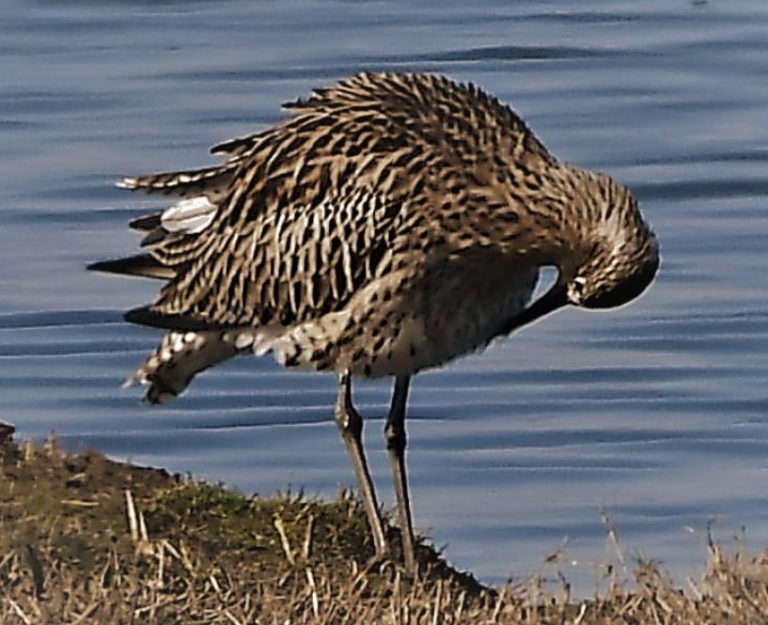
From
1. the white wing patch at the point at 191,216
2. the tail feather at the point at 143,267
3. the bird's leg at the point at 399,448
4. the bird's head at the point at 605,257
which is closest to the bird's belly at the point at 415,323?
the bird's head at the point at 605,257

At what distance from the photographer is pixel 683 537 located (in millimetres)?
11383

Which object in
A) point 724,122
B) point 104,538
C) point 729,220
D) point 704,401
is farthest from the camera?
point 724,122

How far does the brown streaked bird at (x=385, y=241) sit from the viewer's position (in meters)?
9.42

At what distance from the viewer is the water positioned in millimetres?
12359

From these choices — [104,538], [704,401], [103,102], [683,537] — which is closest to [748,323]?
[704,401]

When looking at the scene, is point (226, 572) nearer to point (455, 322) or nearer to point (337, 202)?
point (455, 322)

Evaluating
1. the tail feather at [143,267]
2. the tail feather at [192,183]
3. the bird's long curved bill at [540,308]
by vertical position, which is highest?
the tail feather at [192,183]

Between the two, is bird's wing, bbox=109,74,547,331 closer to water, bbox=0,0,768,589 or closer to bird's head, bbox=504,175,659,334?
bird's head, bbox=504,175,659,334

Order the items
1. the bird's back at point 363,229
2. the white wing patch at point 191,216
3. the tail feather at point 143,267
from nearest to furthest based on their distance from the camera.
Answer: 1. the bird's back at point 363,229
2. the white wing patch at point 191,216
3. the tail feather at point 143,267

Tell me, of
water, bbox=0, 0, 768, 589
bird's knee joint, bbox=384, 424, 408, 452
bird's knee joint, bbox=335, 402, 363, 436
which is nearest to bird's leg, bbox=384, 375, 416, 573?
bird's knee joint, bbox=384, 424, 408, 452

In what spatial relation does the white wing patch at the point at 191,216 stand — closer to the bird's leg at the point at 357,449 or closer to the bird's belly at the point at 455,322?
the bird's leg at the point at 357,449

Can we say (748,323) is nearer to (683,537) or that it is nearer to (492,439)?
(492,439)

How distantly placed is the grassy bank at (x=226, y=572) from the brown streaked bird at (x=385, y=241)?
0.32m

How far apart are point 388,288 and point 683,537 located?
2.36 metres
